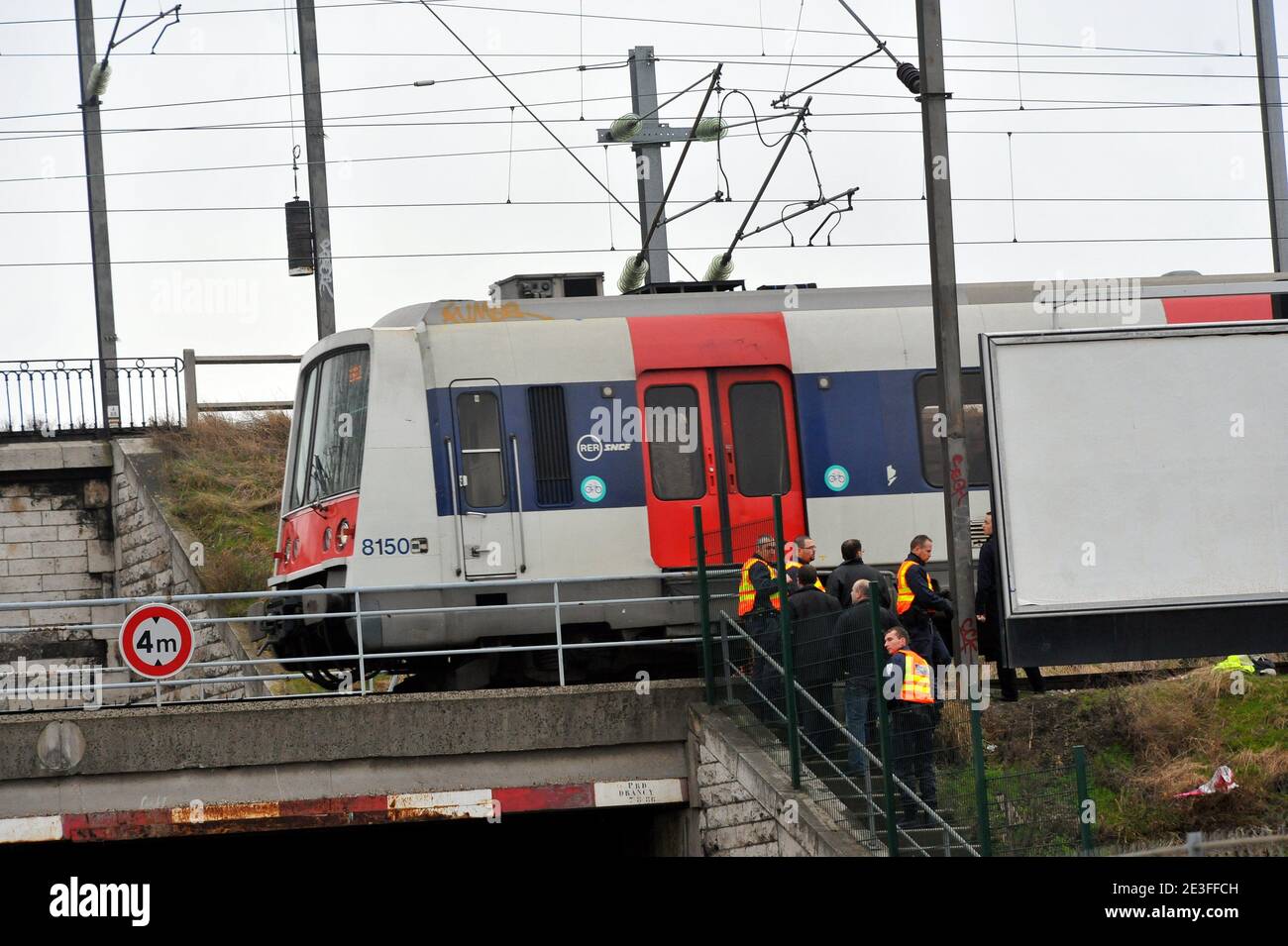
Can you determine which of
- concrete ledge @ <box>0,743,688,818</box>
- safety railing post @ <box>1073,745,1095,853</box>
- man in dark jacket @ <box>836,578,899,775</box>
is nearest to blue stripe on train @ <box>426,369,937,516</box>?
concrete ledge @ <box>0,743,688,818</box>

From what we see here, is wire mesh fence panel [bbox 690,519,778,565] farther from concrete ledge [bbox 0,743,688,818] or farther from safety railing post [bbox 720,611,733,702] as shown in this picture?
concrete ledge [bbox 0,743,688,818]

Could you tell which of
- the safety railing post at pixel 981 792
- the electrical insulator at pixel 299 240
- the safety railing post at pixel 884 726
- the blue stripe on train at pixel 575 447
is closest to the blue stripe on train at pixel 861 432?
the blue stripe on train at pixel 575 447

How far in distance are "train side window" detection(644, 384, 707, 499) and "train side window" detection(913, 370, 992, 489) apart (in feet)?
7.01

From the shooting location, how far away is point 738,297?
56.9ft

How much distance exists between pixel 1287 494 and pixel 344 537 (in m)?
7.76

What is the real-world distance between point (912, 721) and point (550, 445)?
5.48m

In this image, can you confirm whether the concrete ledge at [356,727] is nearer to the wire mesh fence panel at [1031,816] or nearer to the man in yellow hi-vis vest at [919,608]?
the man in yellow hi-vis vest at [919,608]

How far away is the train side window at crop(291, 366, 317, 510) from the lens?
55.7ft

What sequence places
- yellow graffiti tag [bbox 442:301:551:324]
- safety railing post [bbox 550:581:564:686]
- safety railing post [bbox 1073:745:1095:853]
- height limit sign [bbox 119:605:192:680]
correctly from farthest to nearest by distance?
yellow graffiti tag [bbox 442:301:551:324], safety railing post [bbox 550:581:564:686], height limit sign [bbox 119:605:192:680], safety railing post [bbox 1073:745:1095:853]

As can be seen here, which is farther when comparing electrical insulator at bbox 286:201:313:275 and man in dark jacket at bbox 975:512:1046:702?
electrical insulator at bbox 286:201:313:275

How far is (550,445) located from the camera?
53.5 ft

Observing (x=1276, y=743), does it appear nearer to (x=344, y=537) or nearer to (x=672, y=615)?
(x=672, y=615)

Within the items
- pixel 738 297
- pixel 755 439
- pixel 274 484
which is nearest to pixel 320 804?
pixel 755 439
